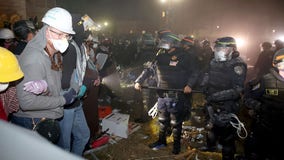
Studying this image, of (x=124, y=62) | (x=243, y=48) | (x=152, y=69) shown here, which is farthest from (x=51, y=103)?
(x=243, y=48)

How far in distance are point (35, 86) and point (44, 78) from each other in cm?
21

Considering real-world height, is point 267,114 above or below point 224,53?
below

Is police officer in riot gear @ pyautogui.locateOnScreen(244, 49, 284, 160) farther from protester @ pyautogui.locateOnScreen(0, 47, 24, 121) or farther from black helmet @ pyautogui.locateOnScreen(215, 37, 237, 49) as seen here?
protester @ pyautogui.locateOnScreen(0, 47, 24, 121)

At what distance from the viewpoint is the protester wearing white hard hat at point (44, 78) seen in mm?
2609

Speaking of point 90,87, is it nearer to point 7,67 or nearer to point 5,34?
point 7,67

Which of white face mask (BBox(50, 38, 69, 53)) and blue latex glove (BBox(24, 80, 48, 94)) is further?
white face mask (BBox(50, 38, 69, 53))

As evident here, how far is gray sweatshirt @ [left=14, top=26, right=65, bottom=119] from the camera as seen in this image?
2.61 meters

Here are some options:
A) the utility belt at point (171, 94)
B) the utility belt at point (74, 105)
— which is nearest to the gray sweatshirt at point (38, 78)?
the utility belt at point (74, 105)

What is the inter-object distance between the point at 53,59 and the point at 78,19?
1456 millimetres

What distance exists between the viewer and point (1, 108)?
101 inches

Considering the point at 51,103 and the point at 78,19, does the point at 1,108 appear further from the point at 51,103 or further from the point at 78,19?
the point at 78,19

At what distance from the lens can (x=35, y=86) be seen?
8.44 feet

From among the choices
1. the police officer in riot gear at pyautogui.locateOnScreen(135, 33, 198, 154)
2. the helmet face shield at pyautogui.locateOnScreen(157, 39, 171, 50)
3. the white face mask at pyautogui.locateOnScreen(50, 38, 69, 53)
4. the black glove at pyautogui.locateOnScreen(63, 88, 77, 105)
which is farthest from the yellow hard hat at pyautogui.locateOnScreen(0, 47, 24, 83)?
the helmet face shield at pyautogui.locateOnScreen(157, 39, 171, 50)

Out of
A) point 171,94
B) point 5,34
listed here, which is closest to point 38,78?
point 171,94
